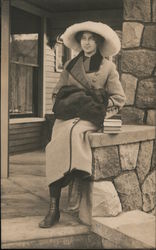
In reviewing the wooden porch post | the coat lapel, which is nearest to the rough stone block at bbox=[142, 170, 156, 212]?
the coat lapel

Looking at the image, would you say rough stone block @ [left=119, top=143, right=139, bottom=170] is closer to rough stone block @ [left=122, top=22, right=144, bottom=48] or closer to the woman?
the woman

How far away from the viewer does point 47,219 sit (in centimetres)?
377

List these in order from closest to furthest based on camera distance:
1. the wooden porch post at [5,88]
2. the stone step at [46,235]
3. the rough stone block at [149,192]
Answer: the stone step at [46,235] < the rough stone block at [149,192] < the wooden porch post at [5,88]

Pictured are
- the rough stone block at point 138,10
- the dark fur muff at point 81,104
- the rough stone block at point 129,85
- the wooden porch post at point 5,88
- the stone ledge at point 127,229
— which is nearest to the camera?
the stone ledge at point 127,229

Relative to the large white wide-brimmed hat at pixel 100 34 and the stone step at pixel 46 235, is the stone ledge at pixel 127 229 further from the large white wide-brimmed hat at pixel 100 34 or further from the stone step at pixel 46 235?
the large white wide-brimmed hat at pixel 100 34

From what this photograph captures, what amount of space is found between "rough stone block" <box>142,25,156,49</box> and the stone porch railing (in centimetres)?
89

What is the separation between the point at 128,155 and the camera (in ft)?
13.5

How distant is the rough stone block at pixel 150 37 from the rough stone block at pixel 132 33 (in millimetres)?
64

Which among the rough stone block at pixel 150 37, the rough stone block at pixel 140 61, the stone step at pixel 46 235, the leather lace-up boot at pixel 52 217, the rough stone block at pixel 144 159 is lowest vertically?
the stone step at pixel 46 235

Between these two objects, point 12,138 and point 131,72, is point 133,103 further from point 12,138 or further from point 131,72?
point 12,138

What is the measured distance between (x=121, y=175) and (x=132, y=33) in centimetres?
166

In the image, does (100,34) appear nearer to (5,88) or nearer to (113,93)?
(113,93)

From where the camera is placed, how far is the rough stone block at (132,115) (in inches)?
193

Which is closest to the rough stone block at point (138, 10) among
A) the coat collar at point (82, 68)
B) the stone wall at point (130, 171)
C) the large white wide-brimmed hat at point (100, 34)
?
the large white wide-brimmed hat at point (100, 34)
